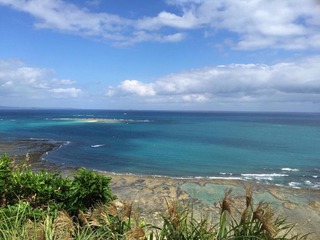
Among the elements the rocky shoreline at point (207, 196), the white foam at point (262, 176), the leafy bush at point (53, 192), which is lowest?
the white foam at point (262, 176)

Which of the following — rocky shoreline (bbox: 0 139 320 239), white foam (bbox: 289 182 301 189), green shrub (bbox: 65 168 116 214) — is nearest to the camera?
green shrub (bbox: 65 168 116 214)

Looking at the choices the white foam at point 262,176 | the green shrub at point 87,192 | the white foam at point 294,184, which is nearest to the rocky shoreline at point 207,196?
the white foam at point 294,184

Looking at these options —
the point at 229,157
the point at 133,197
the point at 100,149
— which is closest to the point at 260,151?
the point at 229,157

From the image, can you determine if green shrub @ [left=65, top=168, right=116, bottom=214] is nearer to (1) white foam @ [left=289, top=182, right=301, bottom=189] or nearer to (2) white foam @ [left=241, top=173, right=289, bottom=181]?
(1) white foam @ [left=289, top=182, right=301, bottom=189]

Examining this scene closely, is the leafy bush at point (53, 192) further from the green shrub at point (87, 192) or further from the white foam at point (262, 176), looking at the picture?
the white foam at point (262, 176)

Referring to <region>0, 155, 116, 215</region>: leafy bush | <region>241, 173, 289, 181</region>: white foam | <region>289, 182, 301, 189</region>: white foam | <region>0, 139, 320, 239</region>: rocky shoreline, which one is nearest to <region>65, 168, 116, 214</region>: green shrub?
<region>0, 155, 116, 215</region>: leafy bush

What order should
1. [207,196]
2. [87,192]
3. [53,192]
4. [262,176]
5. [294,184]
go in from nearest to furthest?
1. [87,192]
2. [53,192]
3. [207,196]
4. [294,184]
5. [262,176]

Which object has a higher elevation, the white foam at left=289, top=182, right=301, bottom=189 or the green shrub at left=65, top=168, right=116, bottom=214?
the green shrub at left=65, top=168, right=116, bottom=214

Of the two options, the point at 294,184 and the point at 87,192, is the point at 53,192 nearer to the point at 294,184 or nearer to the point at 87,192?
the point at 87,192

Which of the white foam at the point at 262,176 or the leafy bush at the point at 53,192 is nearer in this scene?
the leafy bush at the point at 53,192

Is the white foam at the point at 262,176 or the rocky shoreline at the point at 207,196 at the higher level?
the rocky shoreline at the point at 207,196

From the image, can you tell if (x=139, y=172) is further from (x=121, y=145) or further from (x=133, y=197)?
(x=121, y=145)

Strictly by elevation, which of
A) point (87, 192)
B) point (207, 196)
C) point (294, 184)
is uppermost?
point (87, 192)

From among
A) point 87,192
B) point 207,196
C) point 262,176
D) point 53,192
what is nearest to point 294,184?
point 262,176
